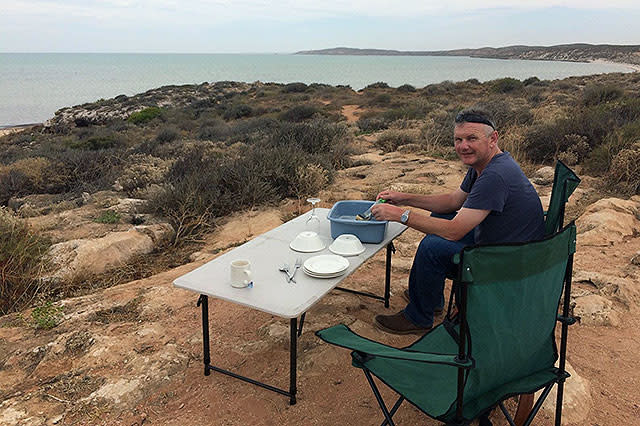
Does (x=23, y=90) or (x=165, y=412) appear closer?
(x=165, y=412)

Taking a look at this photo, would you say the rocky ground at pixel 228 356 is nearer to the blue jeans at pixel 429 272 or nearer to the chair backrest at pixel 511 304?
the blue jeans at pixel 429 272

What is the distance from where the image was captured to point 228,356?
10.2 feet

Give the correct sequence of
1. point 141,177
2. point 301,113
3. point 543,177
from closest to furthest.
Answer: point 543,177 < point 141,177 < point 301,113

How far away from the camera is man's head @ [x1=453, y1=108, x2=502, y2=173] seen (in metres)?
2.71

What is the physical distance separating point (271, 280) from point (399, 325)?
45.1 inches

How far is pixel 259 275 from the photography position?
A: 2.57m

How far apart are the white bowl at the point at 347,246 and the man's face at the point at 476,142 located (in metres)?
0.79

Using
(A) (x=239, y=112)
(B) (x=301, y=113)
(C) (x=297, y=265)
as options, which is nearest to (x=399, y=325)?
(C) (x=297, y=265)

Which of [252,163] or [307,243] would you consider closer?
[307,243]

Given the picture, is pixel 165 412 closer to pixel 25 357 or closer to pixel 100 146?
pixel 25 357

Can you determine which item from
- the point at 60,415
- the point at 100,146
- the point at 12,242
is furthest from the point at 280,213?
the point at 100,146

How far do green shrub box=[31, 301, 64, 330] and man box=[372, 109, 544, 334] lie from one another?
2561mm

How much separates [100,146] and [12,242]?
11.9 m

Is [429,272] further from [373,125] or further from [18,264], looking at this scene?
[373,125]
